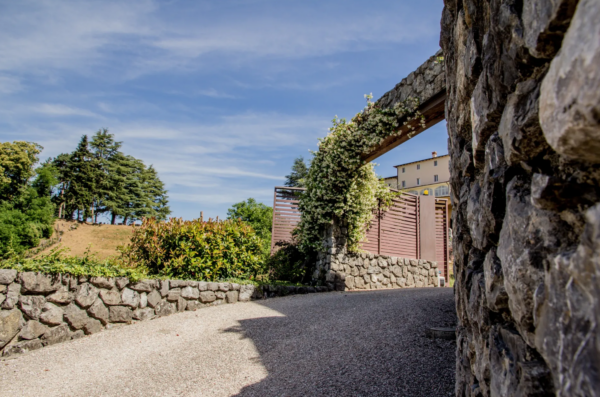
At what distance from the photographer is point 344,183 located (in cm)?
864

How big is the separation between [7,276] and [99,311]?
123cm

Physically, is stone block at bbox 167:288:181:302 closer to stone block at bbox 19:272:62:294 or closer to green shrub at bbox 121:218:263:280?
green shrub at bbox 121:218:263:280

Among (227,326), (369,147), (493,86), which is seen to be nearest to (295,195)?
(369,147)

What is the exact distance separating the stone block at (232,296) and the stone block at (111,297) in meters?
1.95

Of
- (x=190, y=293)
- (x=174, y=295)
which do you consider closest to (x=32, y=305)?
(x=174, y=295)

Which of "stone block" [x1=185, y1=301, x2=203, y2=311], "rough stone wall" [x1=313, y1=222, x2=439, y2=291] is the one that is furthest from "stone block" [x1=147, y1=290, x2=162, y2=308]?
"rough stone wall" [x1=313, y1=222, x2=439, y2=291]

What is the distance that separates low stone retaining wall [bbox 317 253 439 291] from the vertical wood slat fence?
0.27 metres

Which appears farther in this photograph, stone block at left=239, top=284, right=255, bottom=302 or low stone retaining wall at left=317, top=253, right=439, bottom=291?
low stone retaining wall at left=317, top=253, right=439, bottom=291

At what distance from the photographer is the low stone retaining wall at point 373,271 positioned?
341 inches

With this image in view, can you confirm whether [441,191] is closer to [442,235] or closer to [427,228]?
[442,235]

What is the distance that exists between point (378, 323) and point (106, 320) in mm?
3904

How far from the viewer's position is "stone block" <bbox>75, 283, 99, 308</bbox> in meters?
5.21

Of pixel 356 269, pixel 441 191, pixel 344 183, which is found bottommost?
pixel 356 269

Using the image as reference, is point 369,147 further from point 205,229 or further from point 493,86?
point 493,86
